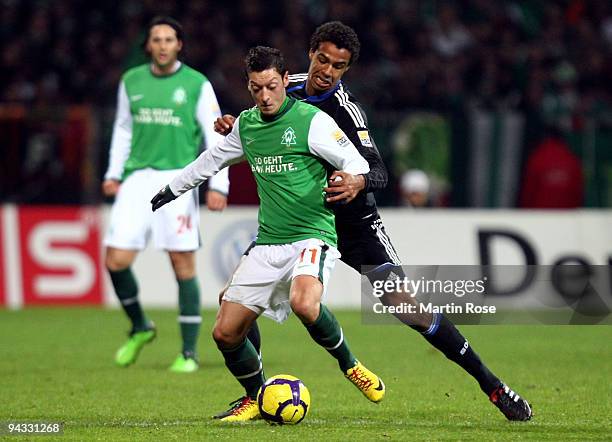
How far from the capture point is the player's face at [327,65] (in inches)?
281

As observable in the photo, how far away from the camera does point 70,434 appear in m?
6.27

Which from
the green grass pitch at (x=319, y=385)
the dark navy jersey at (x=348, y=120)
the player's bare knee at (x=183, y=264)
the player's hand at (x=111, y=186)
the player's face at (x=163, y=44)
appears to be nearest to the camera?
the green grass pitch at (x=319, y=385)

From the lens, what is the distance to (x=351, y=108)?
23.4ft

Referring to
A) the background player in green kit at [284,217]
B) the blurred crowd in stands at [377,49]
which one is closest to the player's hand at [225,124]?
the background player in green kit at [284,217]

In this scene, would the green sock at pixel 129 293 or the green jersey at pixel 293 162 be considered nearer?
the green jersey at pixel 293 162

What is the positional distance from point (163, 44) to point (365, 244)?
9.28ft

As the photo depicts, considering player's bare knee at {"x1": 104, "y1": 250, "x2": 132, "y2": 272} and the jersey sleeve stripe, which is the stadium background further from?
the jersey sleeve stripe

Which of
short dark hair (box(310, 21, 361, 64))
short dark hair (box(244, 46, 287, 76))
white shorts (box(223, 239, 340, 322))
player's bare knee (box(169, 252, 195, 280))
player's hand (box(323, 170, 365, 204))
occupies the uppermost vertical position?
short dark hair (box(310, 21, 361, 64))

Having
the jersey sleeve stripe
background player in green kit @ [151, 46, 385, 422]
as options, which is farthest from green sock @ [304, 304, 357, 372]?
the jersey sleeve stripe

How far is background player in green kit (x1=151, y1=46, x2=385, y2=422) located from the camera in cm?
658

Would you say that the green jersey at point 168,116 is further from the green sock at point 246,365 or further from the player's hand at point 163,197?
the green sock at point 246,365

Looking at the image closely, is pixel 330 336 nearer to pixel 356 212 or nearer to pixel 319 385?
pixel 356 212

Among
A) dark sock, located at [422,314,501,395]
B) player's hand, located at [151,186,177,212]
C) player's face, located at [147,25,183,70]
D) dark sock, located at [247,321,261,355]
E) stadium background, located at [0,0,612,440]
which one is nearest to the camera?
dark sock, located at [422,314,501,395]

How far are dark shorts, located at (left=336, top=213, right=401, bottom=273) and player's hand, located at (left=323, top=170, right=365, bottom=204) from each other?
2.93 ft
